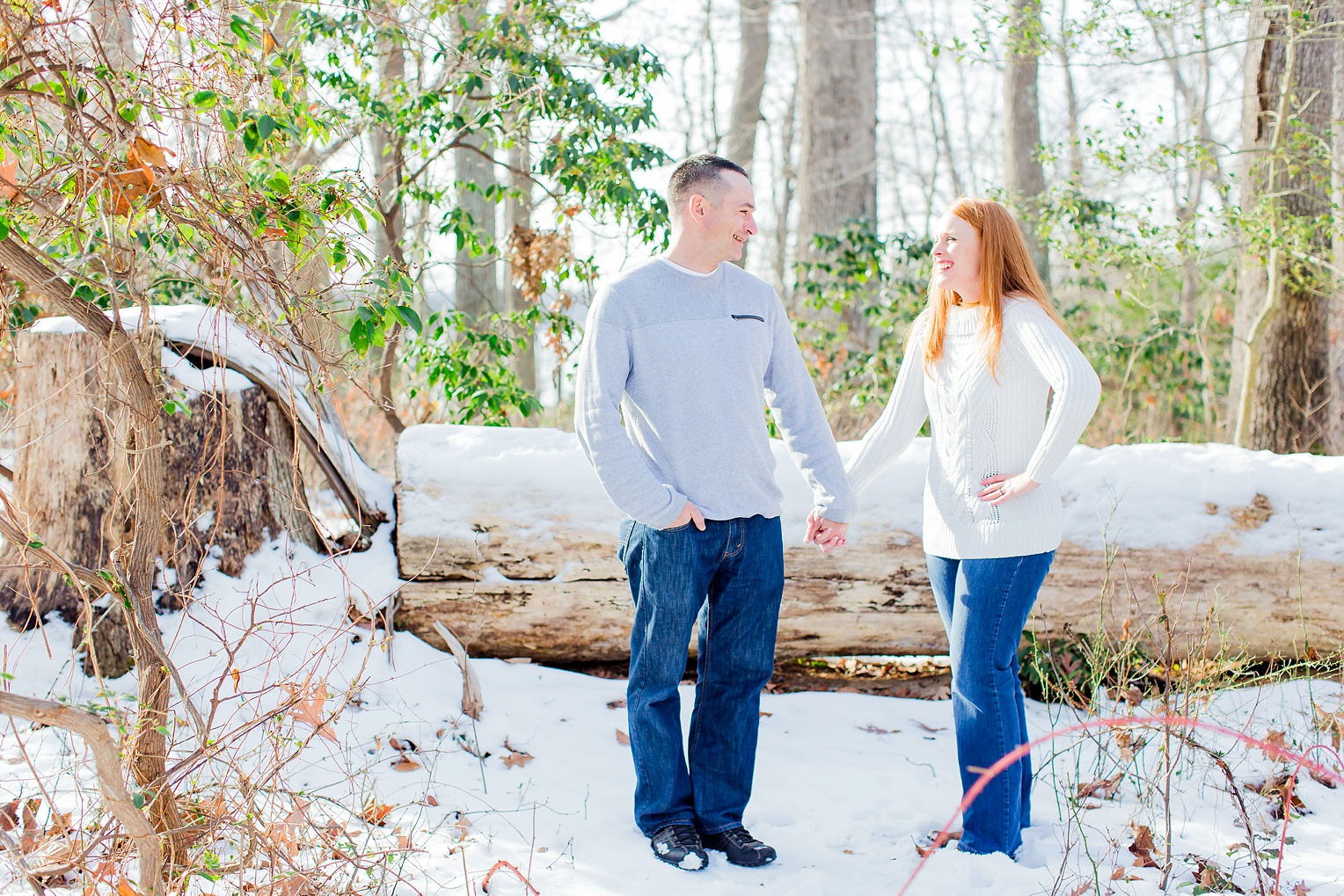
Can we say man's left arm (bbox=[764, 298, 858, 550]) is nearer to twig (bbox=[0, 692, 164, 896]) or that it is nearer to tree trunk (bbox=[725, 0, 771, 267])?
twig (bbox=[0, 692, 164, 896])

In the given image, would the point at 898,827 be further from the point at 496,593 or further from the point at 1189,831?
the point at 496,593

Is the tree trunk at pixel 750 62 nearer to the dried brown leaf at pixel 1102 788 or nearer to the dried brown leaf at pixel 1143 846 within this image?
the dried brown leaf at pixel 1102 788

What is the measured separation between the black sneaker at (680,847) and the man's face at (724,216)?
169cm

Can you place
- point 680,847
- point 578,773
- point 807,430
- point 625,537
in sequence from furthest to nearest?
point 578,773, point 807,430, point 625,537, point 680,847

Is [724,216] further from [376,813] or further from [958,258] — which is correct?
[376,813]

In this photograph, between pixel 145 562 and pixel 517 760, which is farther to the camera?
pixel 517 760

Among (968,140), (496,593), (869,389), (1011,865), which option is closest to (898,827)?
(1011,865)

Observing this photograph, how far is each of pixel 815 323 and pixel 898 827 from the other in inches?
165

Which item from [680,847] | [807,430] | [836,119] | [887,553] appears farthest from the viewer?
[836,119]

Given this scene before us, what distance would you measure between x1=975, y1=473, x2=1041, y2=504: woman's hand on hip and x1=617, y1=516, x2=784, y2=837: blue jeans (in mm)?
611

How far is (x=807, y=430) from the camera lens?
309cm

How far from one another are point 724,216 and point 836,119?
6.07m

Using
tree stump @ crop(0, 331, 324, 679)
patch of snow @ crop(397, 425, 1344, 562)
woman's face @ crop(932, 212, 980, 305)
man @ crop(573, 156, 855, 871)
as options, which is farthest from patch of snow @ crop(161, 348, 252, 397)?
woman's face @ crop(932, 212, 980, 305)

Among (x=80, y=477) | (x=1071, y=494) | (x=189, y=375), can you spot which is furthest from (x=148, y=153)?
(x=1071, y=494)
